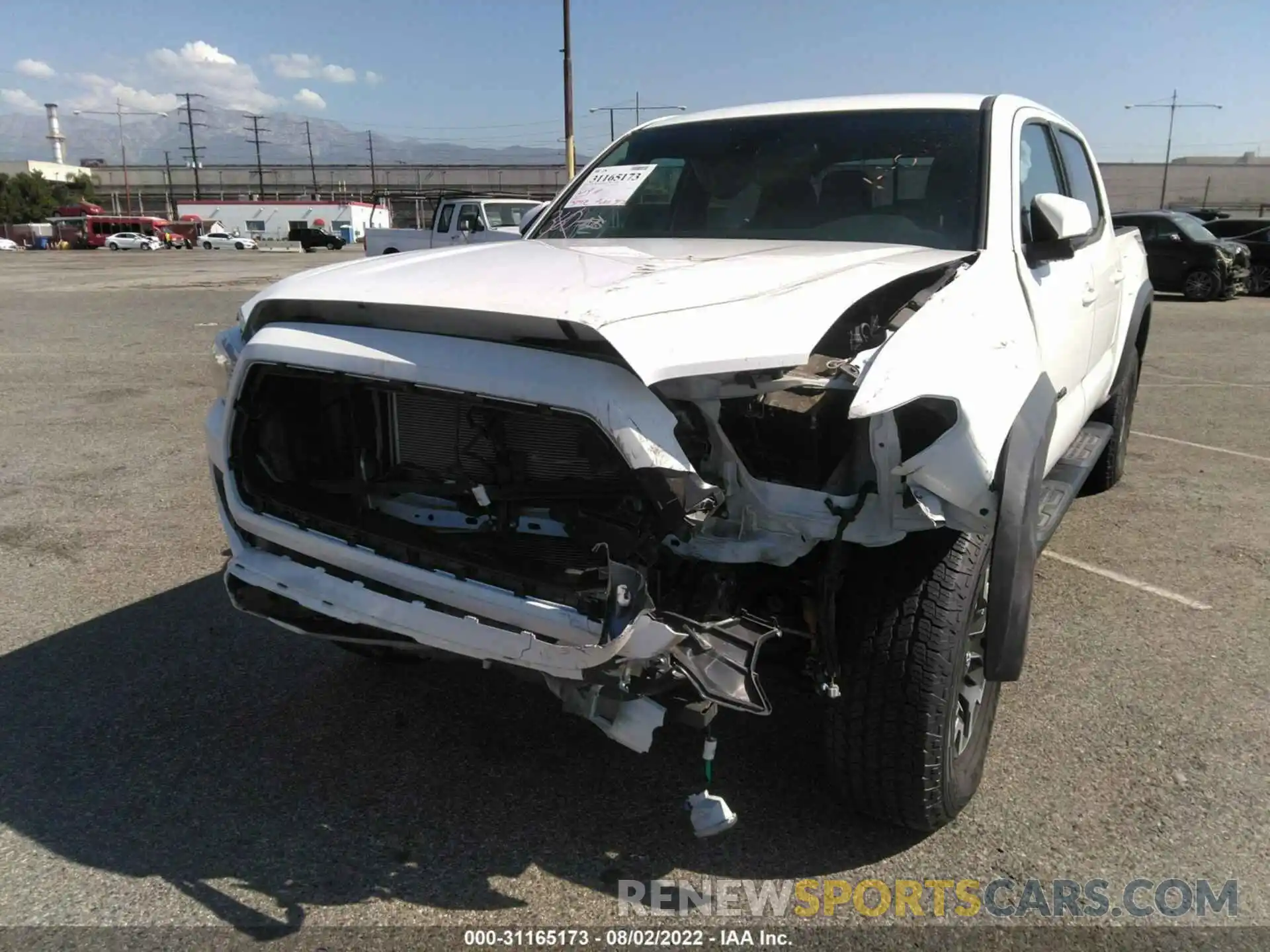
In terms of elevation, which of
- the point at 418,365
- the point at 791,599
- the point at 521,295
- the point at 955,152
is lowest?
the point at 791,599

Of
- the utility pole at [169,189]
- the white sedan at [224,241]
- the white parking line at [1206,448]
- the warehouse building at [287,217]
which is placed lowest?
the white parking line at [1206,448]

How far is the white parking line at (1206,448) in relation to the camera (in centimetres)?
647

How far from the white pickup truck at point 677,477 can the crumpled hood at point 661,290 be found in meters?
0.01

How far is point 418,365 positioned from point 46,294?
2139 cm

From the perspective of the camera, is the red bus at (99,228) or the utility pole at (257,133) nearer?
the red bus at (99,228)

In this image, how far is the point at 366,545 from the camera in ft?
8.31

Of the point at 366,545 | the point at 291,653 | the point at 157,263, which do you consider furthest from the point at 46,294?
the point at 366,545

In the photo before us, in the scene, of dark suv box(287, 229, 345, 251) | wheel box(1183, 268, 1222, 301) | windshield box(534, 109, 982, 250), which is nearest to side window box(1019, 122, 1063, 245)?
windshield box(534, 109, 982, 250)

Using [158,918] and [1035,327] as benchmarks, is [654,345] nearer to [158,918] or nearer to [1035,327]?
[1035,327]

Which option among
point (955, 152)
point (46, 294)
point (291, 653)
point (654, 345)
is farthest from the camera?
point (46, 294)

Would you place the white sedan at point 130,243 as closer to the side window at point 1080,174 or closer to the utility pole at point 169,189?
the utility pole at point 169,189

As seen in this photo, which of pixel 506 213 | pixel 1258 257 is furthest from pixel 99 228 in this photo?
pixel 1258 257

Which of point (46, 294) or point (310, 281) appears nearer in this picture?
point (310, 281)

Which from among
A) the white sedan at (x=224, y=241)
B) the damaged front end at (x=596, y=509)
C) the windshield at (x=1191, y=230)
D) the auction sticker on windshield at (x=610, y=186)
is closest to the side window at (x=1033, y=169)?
the damaged front end at (x=596, y=509)
